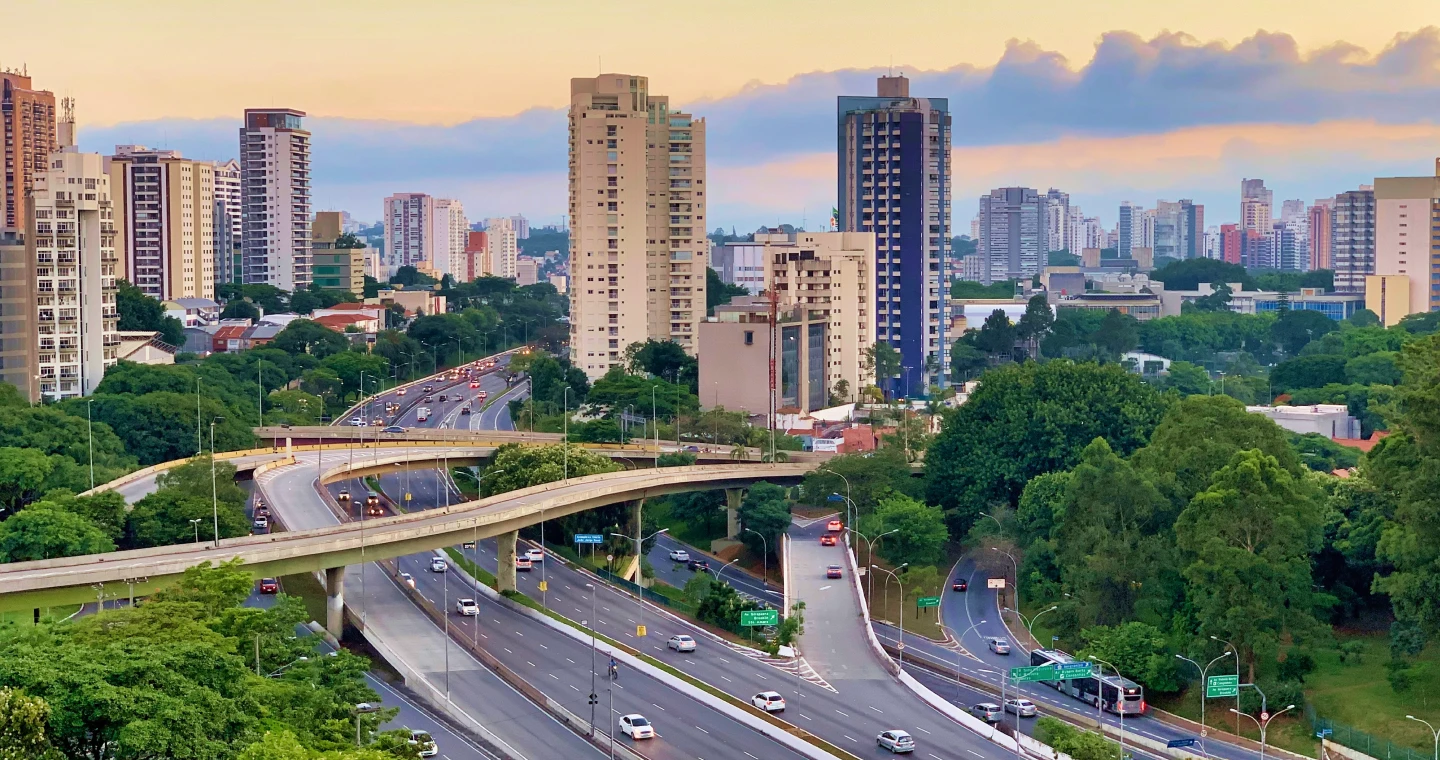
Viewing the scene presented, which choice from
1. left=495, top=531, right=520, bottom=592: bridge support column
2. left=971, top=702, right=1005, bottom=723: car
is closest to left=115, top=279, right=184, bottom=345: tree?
left=495, top=531, right=520, bottom=592: bridge support column

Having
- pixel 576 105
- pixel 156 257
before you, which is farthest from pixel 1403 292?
pixel 156 257

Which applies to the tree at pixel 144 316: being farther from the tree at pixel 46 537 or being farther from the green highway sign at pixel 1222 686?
the green highway sign at pixel 1222 686

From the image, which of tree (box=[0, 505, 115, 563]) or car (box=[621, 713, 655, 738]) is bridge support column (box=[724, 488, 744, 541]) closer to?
tree (box=[0, 505, 115, 563])

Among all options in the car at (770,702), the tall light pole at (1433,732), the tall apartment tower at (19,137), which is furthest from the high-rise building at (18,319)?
the tall apartment tower at (19,137)

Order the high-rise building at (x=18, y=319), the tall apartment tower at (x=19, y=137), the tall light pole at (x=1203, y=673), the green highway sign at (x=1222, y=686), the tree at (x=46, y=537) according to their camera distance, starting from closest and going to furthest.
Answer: the green highway sign at (x=1222, y=686)
the tall light pole at (x=1203, y=673)
the tree at (x=46, y=537)
the high-rise building at (x=18, y=319)
the tall apartment tower at (x=19, y=137)

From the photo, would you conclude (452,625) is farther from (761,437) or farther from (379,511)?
(761,437)

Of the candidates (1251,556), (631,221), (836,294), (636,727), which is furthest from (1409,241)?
(636,727)

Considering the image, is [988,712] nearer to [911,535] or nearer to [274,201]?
[911,535]
